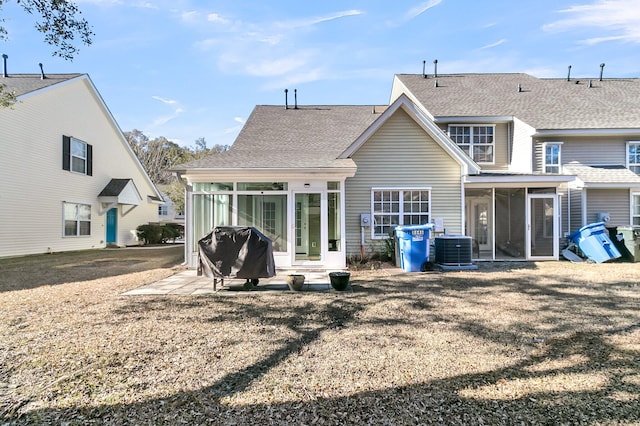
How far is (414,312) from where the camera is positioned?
5957 millimetres

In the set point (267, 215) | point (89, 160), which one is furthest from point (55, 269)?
point (89, 160)

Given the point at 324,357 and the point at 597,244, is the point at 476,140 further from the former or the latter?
the point at 324,357

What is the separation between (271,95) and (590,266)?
15318 mm

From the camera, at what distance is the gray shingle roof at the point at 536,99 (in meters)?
14.0

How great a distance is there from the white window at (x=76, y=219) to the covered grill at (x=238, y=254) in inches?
528

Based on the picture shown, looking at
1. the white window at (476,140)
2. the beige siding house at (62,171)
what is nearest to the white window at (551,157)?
the white window at (476,140)

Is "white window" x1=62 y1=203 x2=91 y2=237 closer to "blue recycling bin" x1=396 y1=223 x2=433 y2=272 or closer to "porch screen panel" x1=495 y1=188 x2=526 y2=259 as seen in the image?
"blue recycling bin" x1=396 y1=223 x2=433 y2=272

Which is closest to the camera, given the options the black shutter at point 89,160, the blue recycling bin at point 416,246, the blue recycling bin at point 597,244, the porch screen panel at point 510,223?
the blue recycling bin at point 416,246

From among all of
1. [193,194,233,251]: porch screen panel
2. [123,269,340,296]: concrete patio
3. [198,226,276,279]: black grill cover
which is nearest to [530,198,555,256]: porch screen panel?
[123,269,340,296]: concrete patio

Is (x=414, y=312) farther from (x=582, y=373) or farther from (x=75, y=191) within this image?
(x=75, y=191)

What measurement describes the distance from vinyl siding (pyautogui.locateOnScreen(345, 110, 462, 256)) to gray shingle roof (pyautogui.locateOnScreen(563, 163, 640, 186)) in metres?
5.21

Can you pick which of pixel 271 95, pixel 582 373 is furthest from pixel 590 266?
pixel 271 95

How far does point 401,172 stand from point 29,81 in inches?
677

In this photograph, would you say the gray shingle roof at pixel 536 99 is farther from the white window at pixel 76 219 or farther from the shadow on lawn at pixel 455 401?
the white window at pixel 76 219
